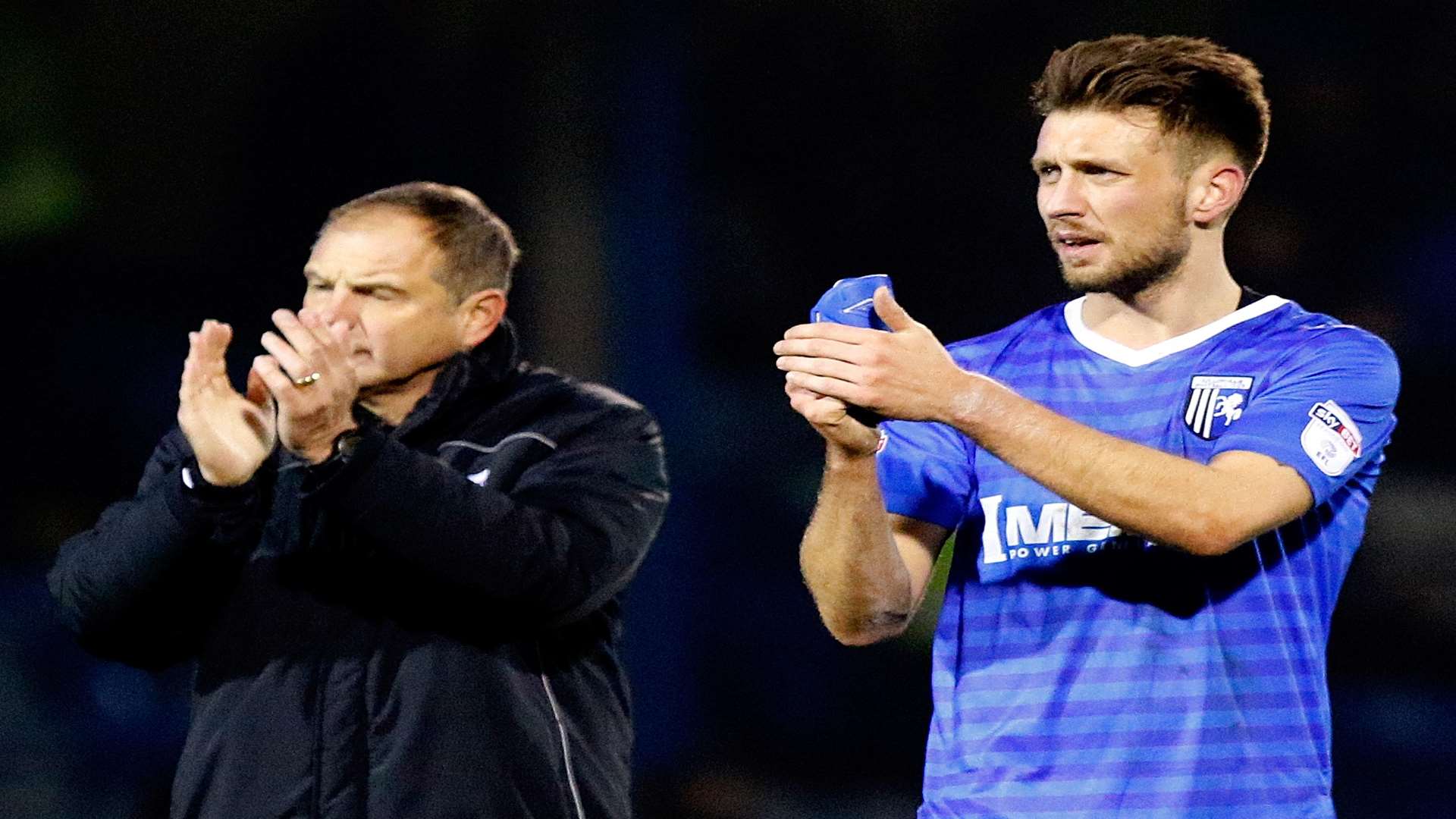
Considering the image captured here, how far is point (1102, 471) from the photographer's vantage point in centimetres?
186

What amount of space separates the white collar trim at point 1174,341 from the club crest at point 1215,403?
6 centimetres

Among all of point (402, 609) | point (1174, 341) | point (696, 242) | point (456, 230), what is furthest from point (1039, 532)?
point (696, 242)

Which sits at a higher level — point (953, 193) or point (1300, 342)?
point (1300, 342)

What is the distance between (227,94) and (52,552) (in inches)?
56.9

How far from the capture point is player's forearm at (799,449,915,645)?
205cm

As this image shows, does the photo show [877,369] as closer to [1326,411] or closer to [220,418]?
[1326,411]

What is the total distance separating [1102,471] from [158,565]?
1.20 meters

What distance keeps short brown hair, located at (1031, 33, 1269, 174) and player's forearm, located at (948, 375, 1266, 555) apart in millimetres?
490

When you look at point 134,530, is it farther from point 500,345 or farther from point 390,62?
point 390,62

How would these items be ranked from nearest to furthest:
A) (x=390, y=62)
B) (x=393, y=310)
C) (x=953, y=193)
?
(x=393, y=310), (x=953, y=193), (x=390, y=62)

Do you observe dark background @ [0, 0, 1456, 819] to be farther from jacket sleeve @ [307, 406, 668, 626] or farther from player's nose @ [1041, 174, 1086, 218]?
player's nose @ [1041, 174, 1086, 218]

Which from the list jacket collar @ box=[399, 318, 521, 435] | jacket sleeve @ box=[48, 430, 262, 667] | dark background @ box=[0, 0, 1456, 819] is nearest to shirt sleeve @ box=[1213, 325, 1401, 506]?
jacket collar @ box=[399, 318, 521, 435]

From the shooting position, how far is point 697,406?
4746 millimetres

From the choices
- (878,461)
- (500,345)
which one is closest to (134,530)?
(500,345)
